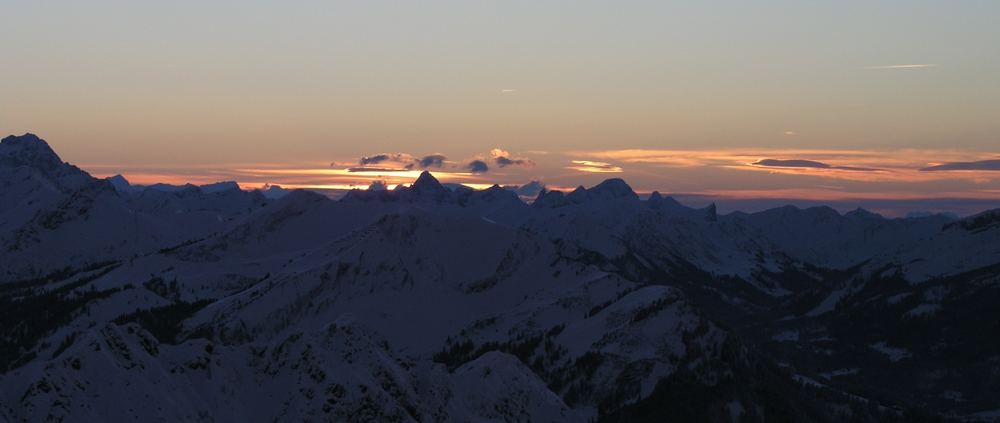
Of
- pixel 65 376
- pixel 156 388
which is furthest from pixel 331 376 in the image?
pixel 65 376

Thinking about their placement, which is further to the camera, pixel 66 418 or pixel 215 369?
pixel 215 369

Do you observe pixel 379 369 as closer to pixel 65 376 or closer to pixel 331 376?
pixel 331 376

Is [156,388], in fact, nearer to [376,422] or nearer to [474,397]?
[376,422]

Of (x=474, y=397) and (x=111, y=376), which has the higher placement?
(x=111, y=376)

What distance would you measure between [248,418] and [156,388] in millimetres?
12998

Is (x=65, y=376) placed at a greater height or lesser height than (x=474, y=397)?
greater

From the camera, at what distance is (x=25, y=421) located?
134375mm

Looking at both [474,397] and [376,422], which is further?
[474,397]

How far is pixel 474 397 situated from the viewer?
19512 cm

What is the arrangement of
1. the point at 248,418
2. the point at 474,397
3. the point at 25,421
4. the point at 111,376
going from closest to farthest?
the point at 25,421 → the point at 111,376 → the point at 248,418 → the point at 474,397

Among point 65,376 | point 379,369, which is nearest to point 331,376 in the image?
point 379,369

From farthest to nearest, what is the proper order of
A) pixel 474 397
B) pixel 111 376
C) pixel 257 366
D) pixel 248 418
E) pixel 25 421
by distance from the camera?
pixel 474 397
pixel 257 366
pixel 248 418
pixel 111 376
pixel 25 421

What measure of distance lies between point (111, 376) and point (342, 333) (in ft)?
115

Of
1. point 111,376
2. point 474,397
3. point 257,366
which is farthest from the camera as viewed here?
point 474,397
